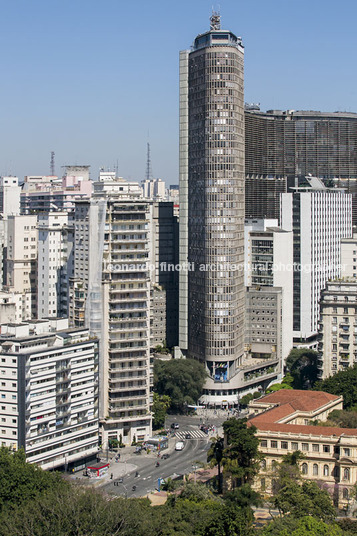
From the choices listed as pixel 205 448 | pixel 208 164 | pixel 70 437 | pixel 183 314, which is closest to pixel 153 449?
pixel 205 448

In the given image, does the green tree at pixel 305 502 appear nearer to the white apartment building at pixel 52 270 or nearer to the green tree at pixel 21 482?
the green tree at pixel 21 482

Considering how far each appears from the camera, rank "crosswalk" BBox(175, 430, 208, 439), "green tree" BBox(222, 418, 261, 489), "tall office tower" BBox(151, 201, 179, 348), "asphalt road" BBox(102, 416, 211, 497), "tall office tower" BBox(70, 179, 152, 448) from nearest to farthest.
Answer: "green tree" BBox(222, 418, 261, 489) < "asphalt road" BBox(102, 416, 211, 497) < "tall office tower" BBox(70, 179, 152, 448) < "crosswalk" BBox(175, 430, 208, 439) < "tall office tower" BBox(151, 201, 179, 348)

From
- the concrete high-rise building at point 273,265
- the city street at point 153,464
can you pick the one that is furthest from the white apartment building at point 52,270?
the concrete high-rise building at point 273,265

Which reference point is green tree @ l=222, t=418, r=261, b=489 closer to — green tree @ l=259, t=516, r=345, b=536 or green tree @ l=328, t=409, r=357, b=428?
green tree @ l=328, t=409, r=357, b=428

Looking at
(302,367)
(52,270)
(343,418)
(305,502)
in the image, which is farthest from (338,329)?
(305,502)

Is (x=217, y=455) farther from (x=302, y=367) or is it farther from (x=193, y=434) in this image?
(x=302, y=367)

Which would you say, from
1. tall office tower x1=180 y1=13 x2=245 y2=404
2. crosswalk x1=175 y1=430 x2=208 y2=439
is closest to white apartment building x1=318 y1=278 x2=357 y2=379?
tall office tower x1=180 y1=13 x2=245 y2=404

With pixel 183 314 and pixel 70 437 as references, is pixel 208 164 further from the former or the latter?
pixel 70 437
